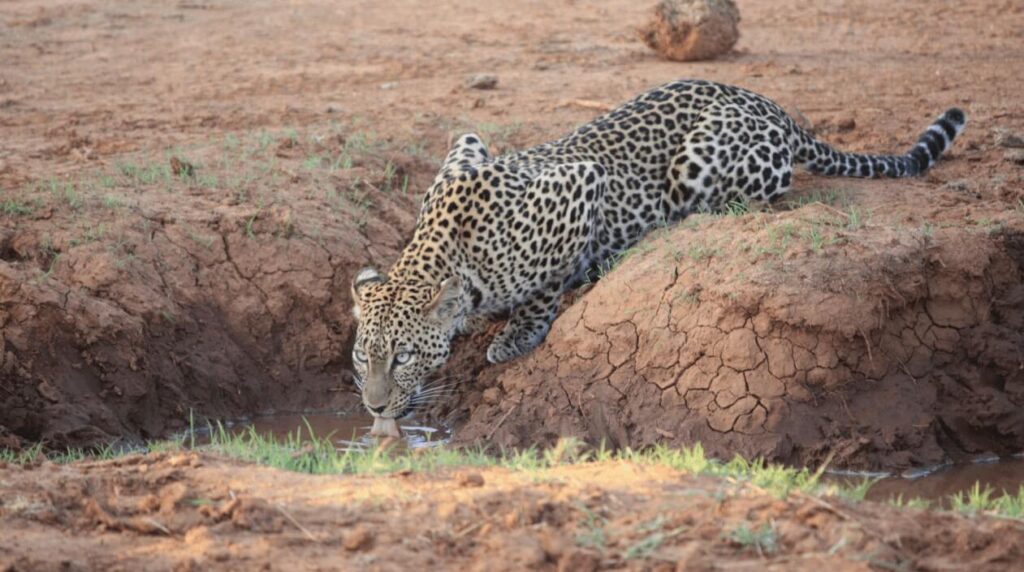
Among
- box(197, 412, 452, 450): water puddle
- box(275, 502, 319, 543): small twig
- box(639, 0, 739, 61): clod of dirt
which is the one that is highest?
box(639, 0, 739, 61): clod of dirt

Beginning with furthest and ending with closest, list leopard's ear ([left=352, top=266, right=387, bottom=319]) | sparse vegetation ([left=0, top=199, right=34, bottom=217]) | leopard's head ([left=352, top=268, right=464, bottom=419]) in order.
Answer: sparse vegetation ([left=0, top=199, right=34, bottom=217]), leopard's ear ([left=352, top=266, right=387, bottom=319]), leopard's head ([left=352, top=268, right=464, bottom=419])

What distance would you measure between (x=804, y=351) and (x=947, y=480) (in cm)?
112

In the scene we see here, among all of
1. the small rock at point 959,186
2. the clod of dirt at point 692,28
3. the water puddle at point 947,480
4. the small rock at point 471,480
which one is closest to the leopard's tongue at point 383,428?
the water puddle at point 947,480

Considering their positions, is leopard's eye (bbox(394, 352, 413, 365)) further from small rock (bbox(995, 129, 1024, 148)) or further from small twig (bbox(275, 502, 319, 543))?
small rock (bbox(995, 129, 1024, 148))

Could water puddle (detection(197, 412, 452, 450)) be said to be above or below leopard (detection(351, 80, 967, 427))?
below

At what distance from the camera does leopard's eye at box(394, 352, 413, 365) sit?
9078 mm

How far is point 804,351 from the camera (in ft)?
28.0

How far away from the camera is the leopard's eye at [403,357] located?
29.8 feet

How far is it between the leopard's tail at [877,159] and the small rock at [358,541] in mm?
6576

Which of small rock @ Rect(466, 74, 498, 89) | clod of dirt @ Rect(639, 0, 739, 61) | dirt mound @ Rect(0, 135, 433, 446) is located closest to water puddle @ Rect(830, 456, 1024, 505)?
dirt mound @ Rect(0, 135, 433, 446)

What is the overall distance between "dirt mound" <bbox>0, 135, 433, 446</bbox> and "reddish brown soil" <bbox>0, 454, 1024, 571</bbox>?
3.10 m

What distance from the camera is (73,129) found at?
12469 millimetres

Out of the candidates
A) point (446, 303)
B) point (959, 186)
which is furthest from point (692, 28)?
point (446, 303)

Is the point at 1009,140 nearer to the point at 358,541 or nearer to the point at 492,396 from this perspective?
the point at 492,396
